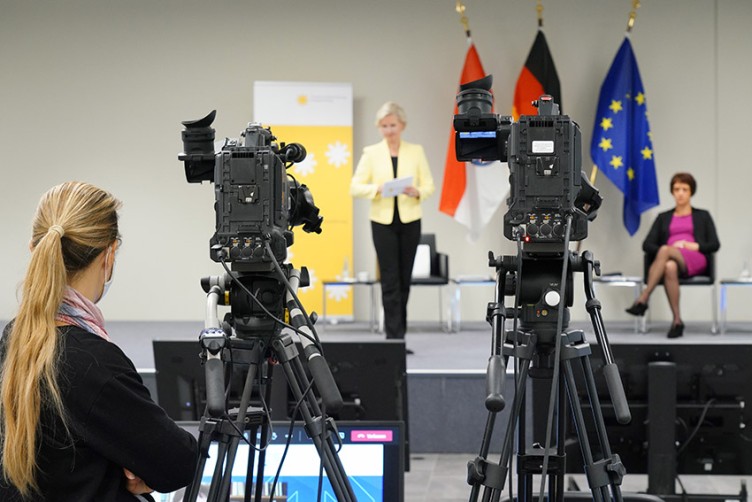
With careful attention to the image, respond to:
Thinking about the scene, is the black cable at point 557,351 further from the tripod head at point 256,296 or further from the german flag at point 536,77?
the german flag at point 536,77

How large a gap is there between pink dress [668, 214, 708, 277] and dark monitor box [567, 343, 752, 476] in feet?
12.7

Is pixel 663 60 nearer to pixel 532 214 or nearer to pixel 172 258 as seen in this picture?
pixel 172 258

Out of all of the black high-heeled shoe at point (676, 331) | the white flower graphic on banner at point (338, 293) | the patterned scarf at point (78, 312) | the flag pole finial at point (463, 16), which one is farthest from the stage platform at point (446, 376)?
the flag pole finial at point (463, 16)

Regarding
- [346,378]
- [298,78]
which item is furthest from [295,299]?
[298,78]

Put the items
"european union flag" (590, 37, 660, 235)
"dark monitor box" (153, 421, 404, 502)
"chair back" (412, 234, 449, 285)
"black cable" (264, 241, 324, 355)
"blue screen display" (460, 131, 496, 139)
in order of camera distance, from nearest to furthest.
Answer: "black cable" (264, 241, 324, 355) → "blue screen display" (460, 131, 496, 139) → "dark monitor box" (153, 421, 404, 502) → "chair back" (412, 234, 449, 285) → "european union flag" (590, 37, 660, 235)

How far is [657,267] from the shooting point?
23.1 feet

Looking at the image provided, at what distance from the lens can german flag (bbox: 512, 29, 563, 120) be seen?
7.87 meters

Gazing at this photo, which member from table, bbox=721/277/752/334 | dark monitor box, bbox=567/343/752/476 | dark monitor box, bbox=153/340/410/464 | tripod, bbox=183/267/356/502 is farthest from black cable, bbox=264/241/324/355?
table, bbox=721/277/752/334

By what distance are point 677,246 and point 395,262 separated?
8.16 feet

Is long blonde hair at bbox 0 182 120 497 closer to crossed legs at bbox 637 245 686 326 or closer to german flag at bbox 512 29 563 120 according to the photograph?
crossed legs at bbox 637 245 686 326

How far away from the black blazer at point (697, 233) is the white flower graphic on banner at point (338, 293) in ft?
8.28

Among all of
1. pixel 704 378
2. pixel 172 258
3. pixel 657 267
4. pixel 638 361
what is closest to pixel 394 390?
pixel 638 361

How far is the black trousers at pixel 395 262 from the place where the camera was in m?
5.80

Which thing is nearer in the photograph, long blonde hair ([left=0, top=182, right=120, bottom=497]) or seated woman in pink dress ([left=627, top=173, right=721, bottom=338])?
long blonde hair ([left=0, top=182, right=120, bottom=497])
